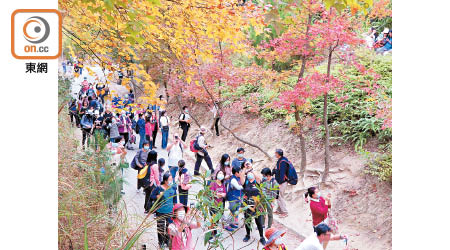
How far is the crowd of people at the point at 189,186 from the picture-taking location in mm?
3551

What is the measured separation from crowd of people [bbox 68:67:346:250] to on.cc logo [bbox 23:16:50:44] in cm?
131

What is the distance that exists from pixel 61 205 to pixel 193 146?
445 centimetres

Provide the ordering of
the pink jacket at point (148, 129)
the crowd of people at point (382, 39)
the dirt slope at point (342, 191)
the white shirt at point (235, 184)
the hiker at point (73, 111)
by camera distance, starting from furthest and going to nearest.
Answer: the hiker at point (73, 111) < the pink jacket at point (148, 129) < the crowd of people at point (382, 39) < the dirt slope at point (342, 191) < the white shirt at point (235, 184)

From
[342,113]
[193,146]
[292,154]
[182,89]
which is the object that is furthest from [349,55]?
[182,89]

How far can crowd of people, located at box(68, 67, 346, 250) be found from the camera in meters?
3.55

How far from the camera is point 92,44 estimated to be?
4664mm

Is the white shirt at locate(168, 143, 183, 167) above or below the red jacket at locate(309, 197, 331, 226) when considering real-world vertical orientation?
above

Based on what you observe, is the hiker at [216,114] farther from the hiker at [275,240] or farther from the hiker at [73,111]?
the hiker at [275,240]

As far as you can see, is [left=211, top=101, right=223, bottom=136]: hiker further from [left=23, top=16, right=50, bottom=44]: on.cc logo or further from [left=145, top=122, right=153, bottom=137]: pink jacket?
[left=23, top=16, right=50, bottom=44]: on.cc logo

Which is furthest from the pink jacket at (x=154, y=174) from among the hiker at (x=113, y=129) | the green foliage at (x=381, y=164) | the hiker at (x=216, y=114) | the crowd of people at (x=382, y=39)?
the crowd of people at (x=382, y=39)

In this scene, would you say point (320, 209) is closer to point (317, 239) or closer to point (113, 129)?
point (317, 239)

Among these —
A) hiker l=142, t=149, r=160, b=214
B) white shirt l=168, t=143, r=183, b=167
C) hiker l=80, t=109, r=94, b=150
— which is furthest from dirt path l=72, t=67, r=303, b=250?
hiker l=80, t=109, r=94, b=150

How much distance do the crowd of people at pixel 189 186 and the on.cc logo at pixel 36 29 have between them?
1.31 metres

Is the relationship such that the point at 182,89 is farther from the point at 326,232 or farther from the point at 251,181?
the point at 326,232
